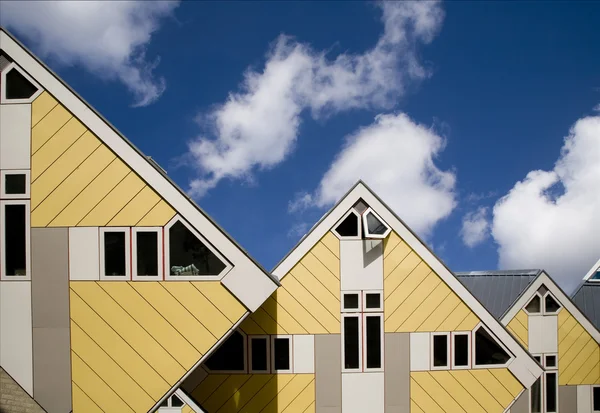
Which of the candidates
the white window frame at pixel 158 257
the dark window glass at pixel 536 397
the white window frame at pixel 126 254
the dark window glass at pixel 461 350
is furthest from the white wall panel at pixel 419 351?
the white window frame at pixel 126 254

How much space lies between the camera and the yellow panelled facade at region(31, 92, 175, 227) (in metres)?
7.32

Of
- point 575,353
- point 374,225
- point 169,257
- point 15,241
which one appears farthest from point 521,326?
point 15,241

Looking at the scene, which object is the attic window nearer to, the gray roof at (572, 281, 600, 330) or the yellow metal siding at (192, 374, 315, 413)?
the yellow metal siding at (192, 374, 315, 413)

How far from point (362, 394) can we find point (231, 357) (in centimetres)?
358

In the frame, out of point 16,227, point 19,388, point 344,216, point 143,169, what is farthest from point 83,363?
point 344,216

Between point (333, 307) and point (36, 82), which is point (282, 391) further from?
point (36, 82)

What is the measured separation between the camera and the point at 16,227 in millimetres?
7375

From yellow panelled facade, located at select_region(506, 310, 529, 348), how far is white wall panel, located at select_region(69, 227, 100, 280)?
12.0m

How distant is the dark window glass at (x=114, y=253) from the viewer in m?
7.29

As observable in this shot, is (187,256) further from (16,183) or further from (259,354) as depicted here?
(259,354)

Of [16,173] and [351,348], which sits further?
[351,348]

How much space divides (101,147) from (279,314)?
19.1 feet

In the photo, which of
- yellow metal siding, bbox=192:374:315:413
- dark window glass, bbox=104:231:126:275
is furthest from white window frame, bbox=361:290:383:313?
dark window glass, bbox=104:231:126:275

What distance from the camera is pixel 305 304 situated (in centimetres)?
994
